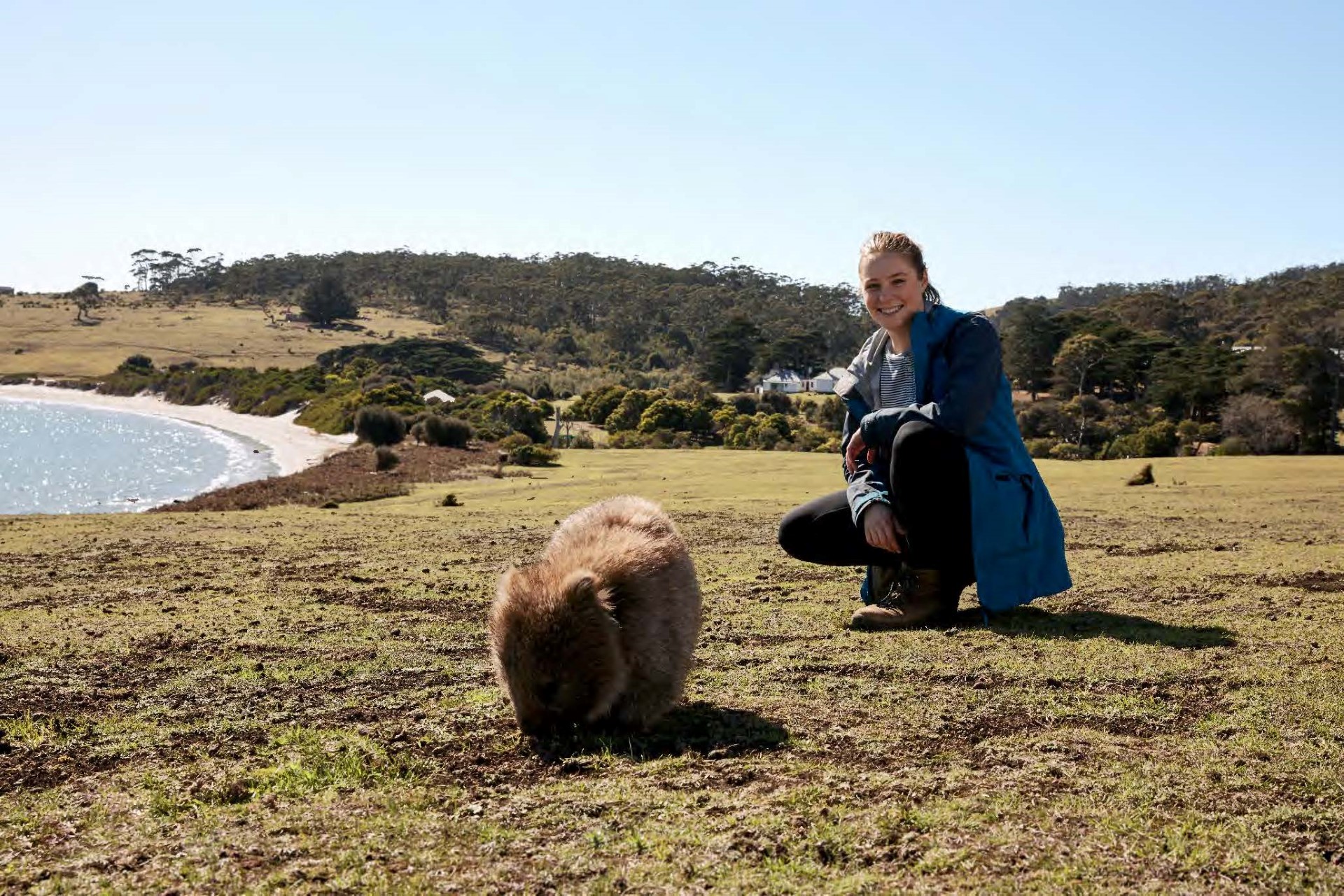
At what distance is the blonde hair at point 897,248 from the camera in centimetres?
550

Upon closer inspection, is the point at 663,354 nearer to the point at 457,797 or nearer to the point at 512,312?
the point at 512,312

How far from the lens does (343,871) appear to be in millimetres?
2631

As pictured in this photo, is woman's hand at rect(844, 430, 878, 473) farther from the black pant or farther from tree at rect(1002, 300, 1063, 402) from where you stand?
tree at rect(1002, 300, 1063, 402)

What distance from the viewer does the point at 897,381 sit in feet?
18.7

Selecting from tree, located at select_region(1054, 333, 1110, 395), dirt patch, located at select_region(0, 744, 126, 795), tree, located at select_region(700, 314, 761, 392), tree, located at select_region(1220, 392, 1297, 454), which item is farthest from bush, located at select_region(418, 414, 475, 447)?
tree, located at select_region(700, 314, 761, 392)

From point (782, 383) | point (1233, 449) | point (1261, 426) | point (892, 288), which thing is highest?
point (782, 383)

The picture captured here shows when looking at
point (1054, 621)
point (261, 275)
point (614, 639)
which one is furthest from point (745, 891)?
point (261, 275)

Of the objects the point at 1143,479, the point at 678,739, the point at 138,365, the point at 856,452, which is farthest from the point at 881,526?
the point at 138,365

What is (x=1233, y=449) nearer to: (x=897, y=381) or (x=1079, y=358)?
(x=1079, y=358)

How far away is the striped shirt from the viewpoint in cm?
561

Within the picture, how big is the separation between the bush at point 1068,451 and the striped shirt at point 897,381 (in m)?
36.4

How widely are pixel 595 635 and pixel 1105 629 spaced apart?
2952 mm

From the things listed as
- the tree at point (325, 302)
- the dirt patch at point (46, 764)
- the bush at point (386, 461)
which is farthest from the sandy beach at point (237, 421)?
the dirt patch at point (46, 764)

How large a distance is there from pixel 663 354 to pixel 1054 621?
3570 inches
